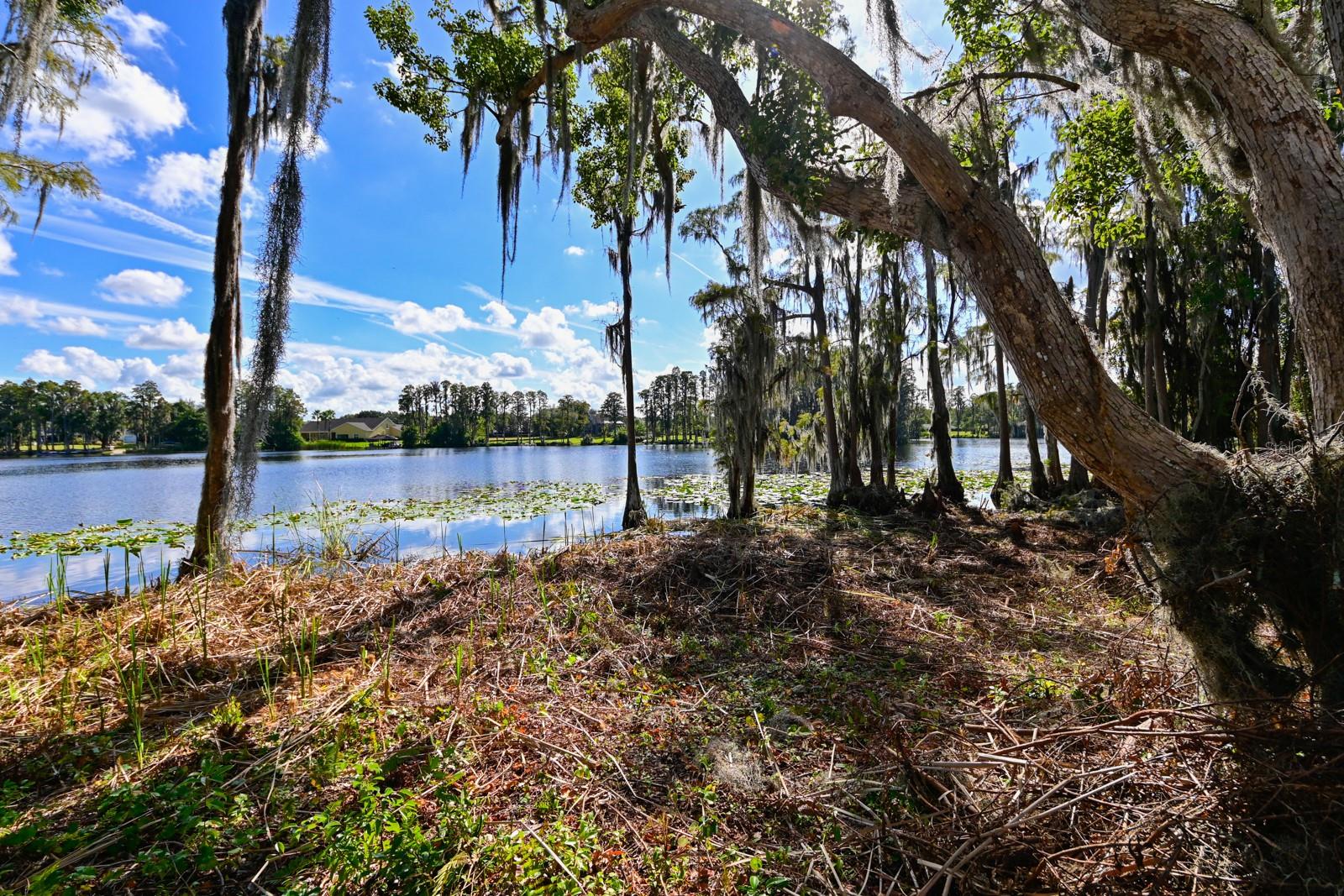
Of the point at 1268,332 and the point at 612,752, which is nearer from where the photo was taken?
the point at 612,752

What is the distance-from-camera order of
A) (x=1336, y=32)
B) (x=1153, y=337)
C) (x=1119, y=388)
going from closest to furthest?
(x=1336, y=32) < (x=1119, y=388) < (x=1153, y=337)

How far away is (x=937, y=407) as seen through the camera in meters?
12.3

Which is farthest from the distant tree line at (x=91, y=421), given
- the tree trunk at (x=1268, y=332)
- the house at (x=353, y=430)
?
the tree trunk at (x=1268, y=332)

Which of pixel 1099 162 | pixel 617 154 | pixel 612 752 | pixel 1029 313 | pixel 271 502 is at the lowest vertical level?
pixel 271 502

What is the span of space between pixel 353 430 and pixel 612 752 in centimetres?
9246

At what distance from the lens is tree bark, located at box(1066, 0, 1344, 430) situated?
2.16 metres

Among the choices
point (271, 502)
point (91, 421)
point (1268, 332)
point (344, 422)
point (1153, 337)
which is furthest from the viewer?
point (344, 422)

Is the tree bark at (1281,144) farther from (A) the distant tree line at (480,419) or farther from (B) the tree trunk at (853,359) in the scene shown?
(A) the distant tree line at (480,419)

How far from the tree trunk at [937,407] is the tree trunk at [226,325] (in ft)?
39.4

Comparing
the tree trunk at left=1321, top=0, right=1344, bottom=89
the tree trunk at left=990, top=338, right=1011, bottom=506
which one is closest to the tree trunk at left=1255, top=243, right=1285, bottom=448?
the tree trunk at left=990, top=338, right=1011, bottom=506

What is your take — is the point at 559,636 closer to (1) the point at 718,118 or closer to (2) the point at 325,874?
(2) the point at 325,874

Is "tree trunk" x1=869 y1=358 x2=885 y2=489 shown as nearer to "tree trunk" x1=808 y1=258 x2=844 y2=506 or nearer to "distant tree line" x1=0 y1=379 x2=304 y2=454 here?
"tree trunk" x1=808 y1=258 x2=844 y2=506

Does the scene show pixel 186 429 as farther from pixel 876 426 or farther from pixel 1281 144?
pixel 1281 144

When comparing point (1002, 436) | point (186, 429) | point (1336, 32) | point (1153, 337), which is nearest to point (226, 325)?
point (1336, 32)
